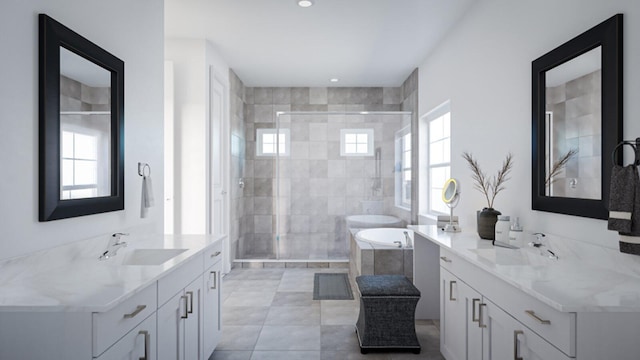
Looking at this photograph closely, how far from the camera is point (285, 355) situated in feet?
8.43

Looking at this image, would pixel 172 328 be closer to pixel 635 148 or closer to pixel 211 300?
pixel 211 300

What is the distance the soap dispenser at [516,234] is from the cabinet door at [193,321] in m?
1.85

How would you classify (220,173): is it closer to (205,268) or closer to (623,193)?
(205,268)

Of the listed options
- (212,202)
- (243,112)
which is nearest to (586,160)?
(212,202)

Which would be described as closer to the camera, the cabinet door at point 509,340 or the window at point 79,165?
the cabinet door at point 509,340

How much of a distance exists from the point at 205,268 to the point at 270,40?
2.59m

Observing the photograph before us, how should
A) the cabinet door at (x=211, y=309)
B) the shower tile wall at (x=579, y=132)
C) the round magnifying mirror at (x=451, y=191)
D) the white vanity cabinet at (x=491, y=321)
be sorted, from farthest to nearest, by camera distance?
1. the round magnifying mirror at (x=451, y=191)
2. the cabinet door at (x=211, y=309)
3. the shower tile wall at (x=579, y=132)
4. the white vanity cabinet at (x=491, y=321)

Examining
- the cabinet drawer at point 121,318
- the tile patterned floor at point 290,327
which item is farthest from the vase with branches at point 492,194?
the cabinet drawer at point 121,318

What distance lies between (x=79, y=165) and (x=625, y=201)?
236cm

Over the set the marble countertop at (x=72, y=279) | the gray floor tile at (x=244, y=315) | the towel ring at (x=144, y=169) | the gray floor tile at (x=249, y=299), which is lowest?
the gray floor tile at (x=249, y=299)

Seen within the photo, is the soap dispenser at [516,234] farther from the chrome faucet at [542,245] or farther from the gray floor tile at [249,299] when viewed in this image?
the gray floor tile at [249,299]

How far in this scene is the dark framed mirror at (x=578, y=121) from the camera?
63.6 inches

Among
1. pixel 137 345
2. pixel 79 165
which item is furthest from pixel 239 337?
pixel 79 165

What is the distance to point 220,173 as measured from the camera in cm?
454
